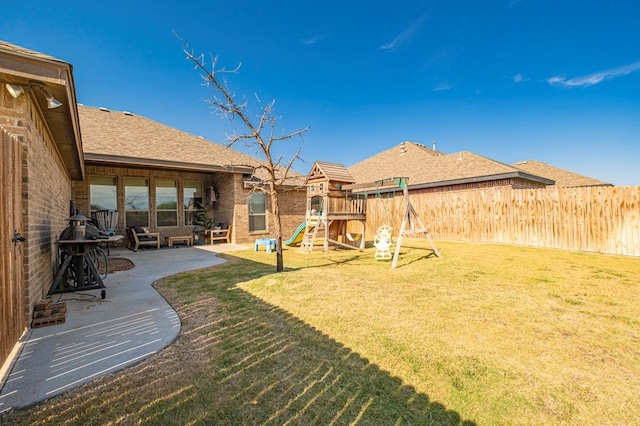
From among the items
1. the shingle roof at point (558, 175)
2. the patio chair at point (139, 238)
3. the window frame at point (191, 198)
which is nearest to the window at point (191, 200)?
the window frame at point (191, 198)

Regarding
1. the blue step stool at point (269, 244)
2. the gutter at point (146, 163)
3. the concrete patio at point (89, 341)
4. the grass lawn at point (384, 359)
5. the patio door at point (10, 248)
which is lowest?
the grass lawn at point (384, 359)

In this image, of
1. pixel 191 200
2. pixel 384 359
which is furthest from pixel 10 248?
pixel 191 200

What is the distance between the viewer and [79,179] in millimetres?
10688

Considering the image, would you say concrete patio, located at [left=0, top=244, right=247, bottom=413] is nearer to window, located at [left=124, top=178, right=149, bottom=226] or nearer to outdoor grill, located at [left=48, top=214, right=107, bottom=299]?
outdoor grill, located at [left=48, top=214, right=107, bottom=299]

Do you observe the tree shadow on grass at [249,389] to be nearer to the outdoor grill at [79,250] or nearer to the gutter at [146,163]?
the outdoor grill at [79,250]

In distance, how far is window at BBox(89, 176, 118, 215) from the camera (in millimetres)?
11438

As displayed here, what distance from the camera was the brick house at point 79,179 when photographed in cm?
292

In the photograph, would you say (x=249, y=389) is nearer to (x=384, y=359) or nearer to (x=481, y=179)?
(x=384, y=359)

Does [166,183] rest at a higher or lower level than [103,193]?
higher

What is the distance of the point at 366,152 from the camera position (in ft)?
82.1

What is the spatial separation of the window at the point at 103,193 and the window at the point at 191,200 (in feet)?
8.91

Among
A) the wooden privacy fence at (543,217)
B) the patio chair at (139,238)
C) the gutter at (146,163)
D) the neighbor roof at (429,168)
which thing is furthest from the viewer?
the neighbor roof at (429,168)

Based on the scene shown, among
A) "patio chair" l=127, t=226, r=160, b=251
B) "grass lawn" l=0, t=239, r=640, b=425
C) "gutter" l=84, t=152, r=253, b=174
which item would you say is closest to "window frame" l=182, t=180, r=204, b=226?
"patio chair" l=127, t=226, r=160, b=251

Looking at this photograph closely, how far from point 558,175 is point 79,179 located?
27096 mm
